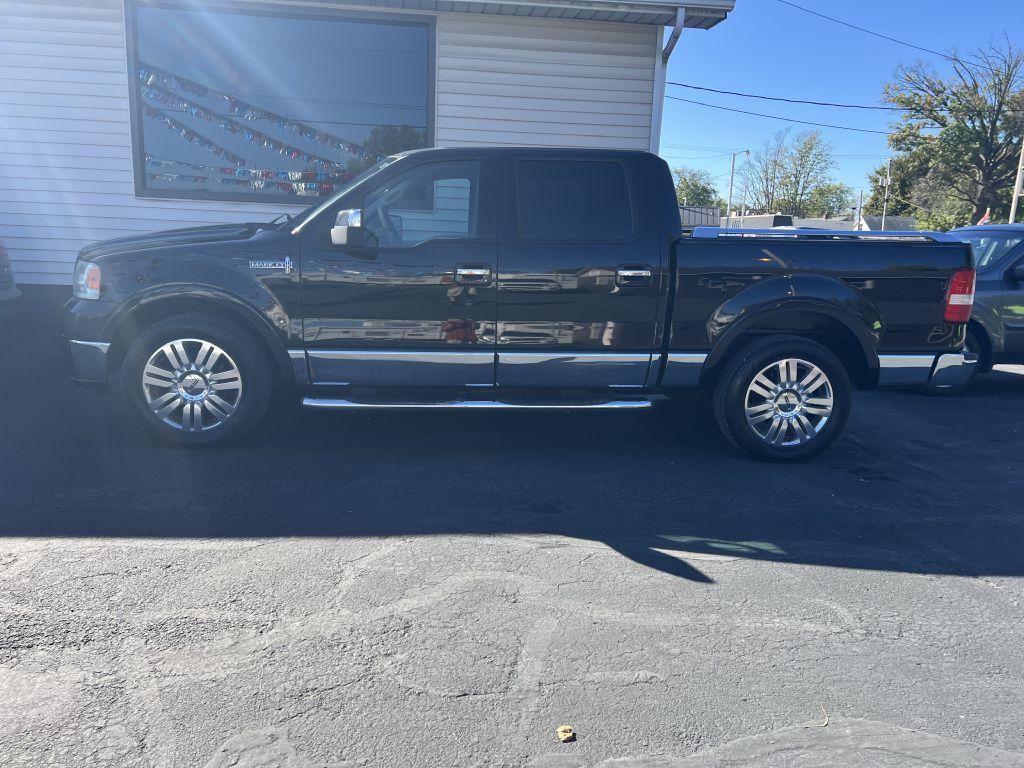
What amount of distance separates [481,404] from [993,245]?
642 cm

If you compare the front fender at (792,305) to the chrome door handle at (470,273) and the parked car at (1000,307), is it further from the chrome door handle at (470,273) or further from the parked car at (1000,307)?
the parked car at (1000,307)

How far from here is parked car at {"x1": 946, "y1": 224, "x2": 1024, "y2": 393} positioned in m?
8.38

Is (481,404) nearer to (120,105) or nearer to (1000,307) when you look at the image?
(1000,307)

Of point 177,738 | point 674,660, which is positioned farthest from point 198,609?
point 674,660

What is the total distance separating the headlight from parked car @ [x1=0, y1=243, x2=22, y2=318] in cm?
279

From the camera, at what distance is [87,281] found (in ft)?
18.2

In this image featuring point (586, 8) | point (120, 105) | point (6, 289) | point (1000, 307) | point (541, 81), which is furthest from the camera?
point (541, 81)

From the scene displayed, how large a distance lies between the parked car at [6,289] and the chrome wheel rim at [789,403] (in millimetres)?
6784

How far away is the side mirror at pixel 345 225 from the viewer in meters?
5.26

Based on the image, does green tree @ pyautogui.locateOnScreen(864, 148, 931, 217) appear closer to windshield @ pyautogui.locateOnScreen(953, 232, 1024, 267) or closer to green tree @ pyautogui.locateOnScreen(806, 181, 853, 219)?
green tree @ pyautogui.locateOnScreen(806, 181, 853, 219)

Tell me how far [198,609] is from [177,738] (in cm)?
89

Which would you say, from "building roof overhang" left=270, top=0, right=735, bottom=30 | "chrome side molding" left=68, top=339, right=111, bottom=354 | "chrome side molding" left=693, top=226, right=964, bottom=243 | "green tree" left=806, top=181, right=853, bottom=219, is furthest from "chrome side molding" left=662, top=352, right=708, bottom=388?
"green tree" left=806, top=181, right=853, bottom=219

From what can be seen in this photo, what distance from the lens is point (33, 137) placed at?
973 centimetres

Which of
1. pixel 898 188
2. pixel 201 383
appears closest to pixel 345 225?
pixel 201 383
